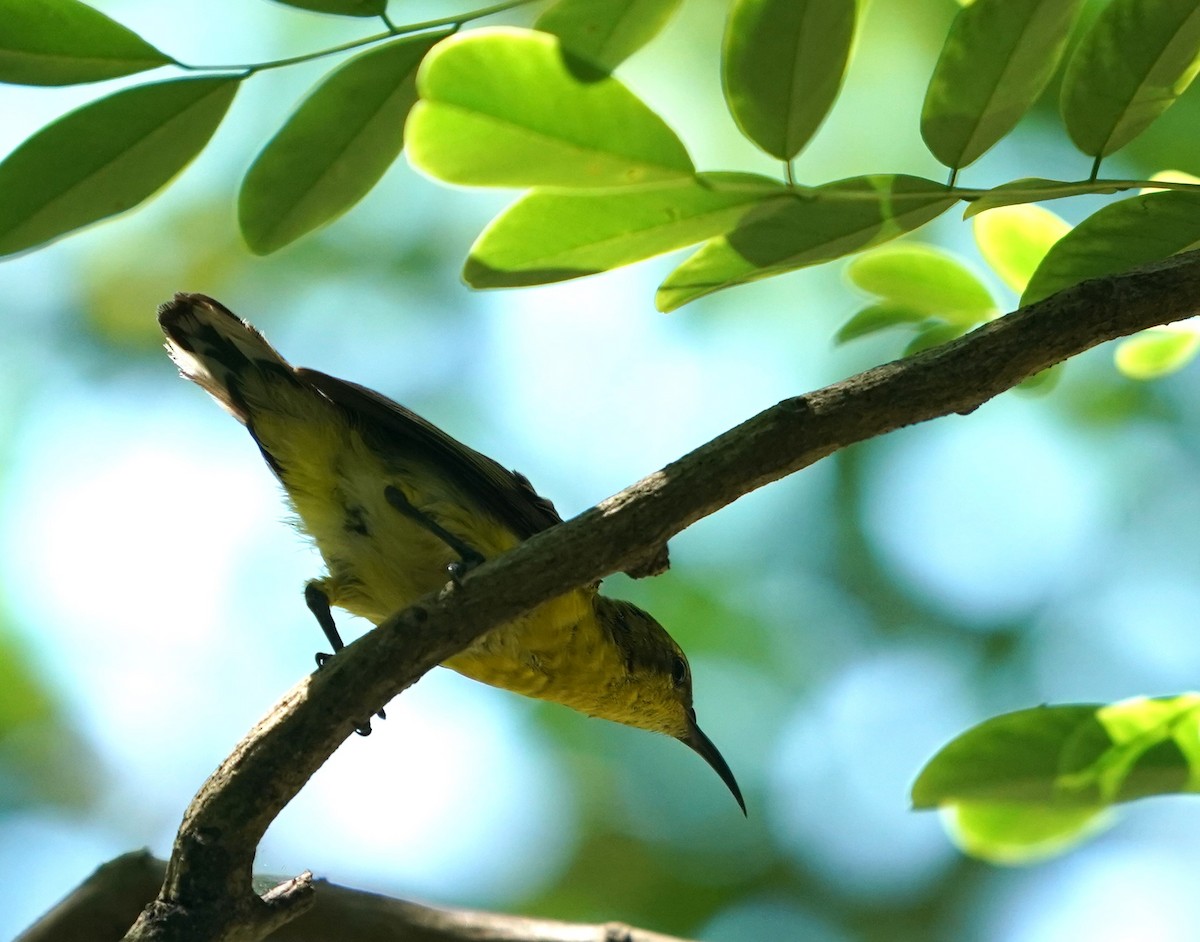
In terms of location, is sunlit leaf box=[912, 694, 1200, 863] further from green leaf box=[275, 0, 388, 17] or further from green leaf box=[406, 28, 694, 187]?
green leaf box=[275, 0, 388, 17]

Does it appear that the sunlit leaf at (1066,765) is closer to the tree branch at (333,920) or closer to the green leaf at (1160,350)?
the green leaf at (1160,350)

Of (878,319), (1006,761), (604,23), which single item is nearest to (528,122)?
(604,23)

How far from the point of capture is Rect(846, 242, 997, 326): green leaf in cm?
251

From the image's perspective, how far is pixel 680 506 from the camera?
1854 millimetres

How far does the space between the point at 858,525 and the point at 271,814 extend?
243 inches

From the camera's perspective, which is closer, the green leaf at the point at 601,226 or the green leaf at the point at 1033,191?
the green leaf at the point at 1033,191

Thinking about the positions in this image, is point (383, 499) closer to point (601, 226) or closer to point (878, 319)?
point (878, 319)

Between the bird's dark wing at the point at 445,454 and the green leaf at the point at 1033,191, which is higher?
the bird's dark wing at the point at 445,454

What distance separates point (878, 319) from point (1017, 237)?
33 cm

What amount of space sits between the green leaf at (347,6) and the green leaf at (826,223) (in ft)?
2.13

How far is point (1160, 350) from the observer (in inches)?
97.9

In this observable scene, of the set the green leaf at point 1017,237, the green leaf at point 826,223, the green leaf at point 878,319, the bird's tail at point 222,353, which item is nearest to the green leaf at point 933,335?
the green leaf at point 878,319

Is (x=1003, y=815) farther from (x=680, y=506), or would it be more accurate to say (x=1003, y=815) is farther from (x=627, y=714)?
(x=627, y=714)

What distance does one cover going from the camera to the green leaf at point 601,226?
1.83m
